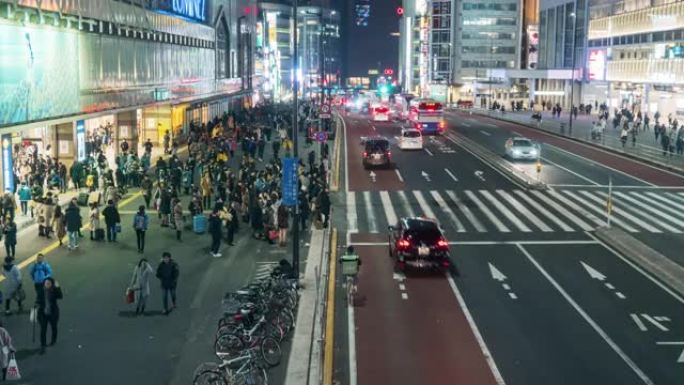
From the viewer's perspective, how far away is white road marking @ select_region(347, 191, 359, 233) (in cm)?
3117

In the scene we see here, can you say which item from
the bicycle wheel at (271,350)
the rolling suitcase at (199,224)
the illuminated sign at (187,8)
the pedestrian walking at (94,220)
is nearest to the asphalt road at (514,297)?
the bicycle wheel at (271,350)

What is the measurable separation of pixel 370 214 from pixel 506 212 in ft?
18.2

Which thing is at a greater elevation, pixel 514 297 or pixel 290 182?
pixel 290 182

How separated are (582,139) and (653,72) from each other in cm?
1858

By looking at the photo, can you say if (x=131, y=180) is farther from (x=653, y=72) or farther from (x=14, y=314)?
(x=653, y=72)

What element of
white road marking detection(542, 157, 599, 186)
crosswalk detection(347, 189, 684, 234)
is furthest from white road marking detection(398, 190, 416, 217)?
white road marking detection(542, 157, 599, 186)

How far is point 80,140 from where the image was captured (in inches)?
1639

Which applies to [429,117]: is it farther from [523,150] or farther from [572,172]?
[572,172]

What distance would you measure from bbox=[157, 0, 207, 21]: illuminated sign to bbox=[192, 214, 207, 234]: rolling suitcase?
23.7 m

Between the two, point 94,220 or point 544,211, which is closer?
point 94,220

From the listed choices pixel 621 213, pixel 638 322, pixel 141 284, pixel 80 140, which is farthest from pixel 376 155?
pixel 141 284

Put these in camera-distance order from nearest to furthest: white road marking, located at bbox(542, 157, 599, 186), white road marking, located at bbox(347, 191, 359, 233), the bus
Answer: white road marking, located at bbox(347, 191, 359, 233) → white road marking, located at bbox(542, 157, 599, 186) → the bus

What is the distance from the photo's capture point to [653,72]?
80938 mm

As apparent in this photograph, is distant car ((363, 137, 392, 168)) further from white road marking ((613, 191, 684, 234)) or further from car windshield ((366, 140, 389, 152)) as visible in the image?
white road marking ((613, 191, 684, 234))
